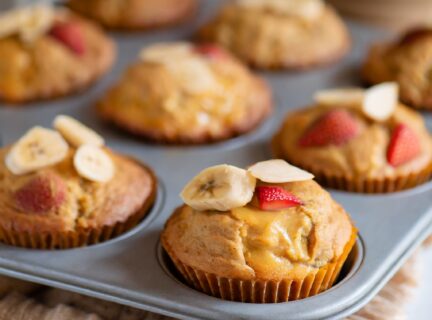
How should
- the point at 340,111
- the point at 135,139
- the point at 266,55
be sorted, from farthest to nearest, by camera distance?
the point at 266,55, the point at 135,139, the point at 340,111

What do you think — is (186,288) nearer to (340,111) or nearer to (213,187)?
(213,187)

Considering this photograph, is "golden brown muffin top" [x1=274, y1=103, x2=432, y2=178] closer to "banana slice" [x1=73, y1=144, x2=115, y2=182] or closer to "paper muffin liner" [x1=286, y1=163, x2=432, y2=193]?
"paper muffin liner" [x1=286, y1=163, x2=432, y2=193]

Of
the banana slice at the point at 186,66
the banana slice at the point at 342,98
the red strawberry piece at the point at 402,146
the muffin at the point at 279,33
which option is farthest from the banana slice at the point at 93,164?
Answer: the muffin at the point at 279,33

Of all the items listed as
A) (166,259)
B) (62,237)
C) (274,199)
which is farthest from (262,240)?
(62,237)

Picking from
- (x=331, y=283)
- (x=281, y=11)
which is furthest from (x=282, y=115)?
(x=331, y=283)

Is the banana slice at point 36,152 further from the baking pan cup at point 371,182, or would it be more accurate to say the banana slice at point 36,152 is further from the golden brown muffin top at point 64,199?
the baking pan cup at point 371,182

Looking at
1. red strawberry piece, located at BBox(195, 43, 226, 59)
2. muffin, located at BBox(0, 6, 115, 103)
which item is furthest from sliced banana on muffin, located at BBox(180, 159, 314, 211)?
muffin, located at BBox(0, 6, 115, 103)
